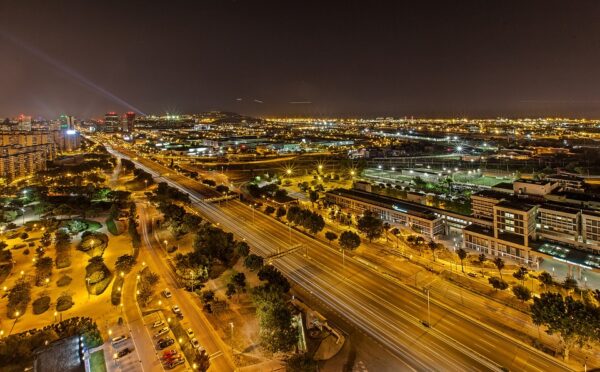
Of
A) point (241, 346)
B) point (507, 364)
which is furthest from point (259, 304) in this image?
point (507, 364)

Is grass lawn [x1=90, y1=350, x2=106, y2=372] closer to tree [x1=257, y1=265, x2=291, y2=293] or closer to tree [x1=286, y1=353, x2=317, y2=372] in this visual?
tree [x1=257, y1=265, x2=291, y2=293]

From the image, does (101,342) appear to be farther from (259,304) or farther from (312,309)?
(312,309)

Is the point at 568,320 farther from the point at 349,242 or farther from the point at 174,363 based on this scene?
the point at 174,363

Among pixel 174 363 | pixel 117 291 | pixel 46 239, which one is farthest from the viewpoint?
pixel 46 239

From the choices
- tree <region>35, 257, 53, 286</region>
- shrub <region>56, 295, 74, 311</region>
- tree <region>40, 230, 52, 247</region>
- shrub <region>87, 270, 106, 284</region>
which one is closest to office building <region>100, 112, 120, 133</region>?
tree <region>40, 230, 52, 247</region>

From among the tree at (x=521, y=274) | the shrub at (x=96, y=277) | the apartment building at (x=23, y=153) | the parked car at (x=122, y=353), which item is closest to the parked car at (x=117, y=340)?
the parked car at (x=122, y=353)

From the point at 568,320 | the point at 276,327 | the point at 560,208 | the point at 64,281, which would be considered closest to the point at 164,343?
the point at 276,327

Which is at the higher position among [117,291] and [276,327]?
[276,327]
